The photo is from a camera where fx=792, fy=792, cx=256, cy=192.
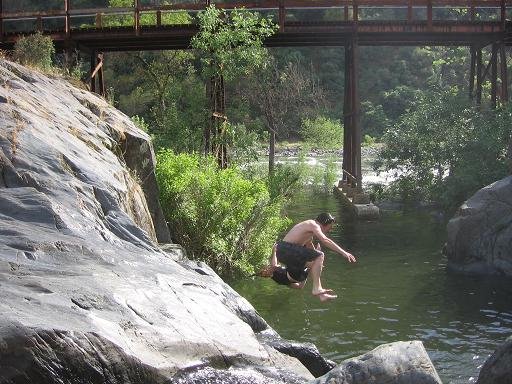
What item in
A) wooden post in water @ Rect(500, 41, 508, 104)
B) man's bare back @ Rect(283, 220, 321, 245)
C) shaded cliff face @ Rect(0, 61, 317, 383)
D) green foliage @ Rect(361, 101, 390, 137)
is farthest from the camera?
green foliage @ Rect(361, 101, 390, 137)

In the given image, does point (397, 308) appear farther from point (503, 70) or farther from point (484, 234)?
point (503, 70)

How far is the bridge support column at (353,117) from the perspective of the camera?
26.8m

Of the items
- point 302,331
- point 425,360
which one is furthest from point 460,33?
point 425,360

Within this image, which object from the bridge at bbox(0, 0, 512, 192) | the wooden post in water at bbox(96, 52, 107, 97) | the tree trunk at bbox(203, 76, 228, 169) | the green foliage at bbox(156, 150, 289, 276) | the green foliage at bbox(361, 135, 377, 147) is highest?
the bridge at bbox(0, 0, 512, 192)

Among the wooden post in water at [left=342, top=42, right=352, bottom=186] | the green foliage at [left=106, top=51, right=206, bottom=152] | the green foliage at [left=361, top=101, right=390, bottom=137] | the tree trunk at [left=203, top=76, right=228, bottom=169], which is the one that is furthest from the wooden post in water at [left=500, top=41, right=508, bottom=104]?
the green foliage at [left=361, top=101, right=390, bottom=137]

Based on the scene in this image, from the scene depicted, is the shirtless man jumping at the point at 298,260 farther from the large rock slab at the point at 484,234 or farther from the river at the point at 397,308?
the large rock slab at the point at 484,234

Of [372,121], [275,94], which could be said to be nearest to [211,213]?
[275,94]

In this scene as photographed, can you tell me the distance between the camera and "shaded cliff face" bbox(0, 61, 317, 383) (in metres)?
7.04

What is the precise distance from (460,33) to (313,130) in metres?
15.4

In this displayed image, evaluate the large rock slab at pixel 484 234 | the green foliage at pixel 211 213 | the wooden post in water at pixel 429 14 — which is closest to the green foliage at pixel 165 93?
the green foliage at pixel 211 213

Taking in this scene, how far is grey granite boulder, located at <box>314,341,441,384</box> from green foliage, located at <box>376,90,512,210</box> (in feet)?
56.8

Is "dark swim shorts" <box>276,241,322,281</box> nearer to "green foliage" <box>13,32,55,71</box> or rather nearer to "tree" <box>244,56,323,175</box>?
"green foliage" <box>13,32,55,71</box>

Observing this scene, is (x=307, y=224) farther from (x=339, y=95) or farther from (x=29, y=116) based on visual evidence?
(x=339, y=95)

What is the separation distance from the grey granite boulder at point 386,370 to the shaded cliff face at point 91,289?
1075 mm
